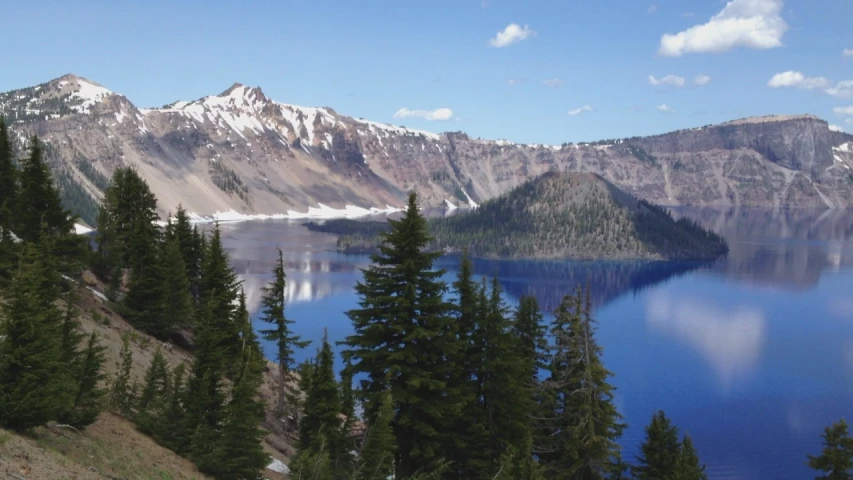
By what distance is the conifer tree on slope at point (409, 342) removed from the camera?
23.1 m

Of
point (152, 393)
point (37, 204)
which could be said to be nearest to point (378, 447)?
point (152, 393)

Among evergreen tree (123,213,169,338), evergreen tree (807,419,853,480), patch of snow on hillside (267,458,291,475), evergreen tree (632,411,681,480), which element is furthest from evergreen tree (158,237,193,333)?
evergreen tree (807,419,853,480)

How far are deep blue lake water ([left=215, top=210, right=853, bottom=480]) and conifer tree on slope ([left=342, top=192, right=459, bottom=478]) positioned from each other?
15624mm

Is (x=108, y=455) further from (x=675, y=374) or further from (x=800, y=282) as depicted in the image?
(x=800, y=282)

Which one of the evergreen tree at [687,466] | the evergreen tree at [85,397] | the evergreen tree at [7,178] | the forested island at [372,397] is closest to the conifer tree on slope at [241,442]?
the forested island at [372,397]

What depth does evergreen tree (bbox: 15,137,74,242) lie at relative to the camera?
138ft

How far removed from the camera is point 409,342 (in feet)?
77.4

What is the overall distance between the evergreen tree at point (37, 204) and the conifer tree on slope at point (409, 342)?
28.6m

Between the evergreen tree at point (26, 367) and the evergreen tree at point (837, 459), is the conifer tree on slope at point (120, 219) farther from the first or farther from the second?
the evergreen tree at point (837, 459)

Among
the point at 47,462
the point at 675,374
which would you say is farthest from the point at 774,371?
the point at 47,462

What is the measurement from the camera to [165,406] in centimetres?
2575

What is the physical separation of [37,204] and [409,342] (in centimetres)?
3296

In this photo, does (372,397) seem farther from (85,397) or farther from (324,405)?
(85,397)

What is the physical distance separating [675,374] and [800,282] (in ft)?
345
